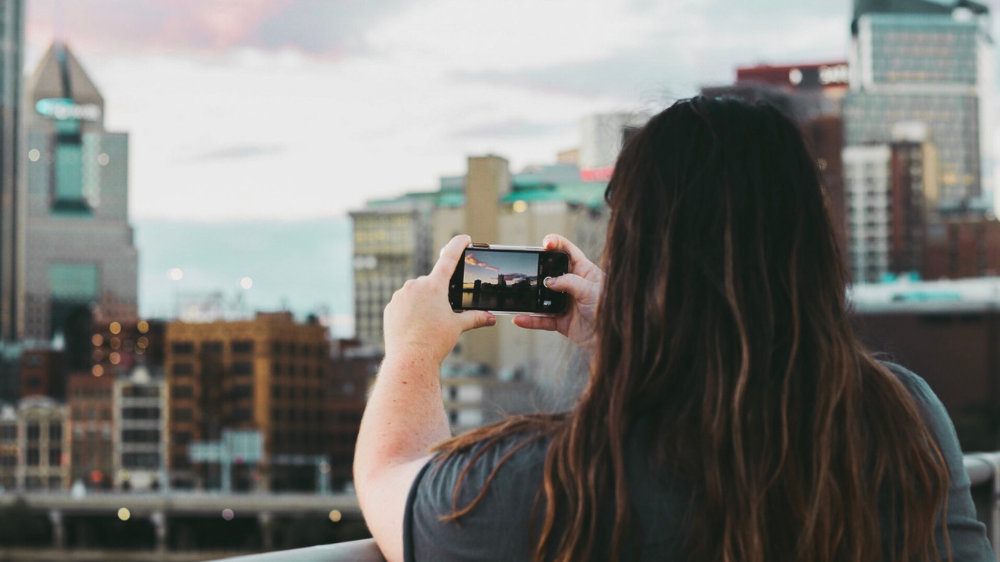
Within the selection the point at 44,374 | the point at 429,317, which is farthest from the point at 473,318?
the point at 44,374

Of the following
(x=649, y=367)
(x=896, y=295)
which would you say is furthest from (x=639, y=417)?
(x=896, y=295)

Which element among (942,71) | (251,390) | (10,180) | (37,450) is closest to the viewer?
(251,390)

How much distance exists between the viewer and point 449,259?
53.9 inches

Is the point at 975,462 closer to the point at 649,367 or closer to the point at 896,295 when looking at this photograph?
the point at 649,367

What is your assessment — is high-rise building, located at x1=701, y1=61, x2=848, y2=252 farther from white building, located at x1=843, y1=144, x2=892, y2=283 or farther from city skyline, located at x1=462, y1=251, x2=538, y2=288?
white building, located at x1=843, y1=144, x2=892, y2=283

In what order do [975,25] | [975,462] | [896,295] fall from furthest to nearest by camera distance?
[975,25] → [896,295] → [975,462]

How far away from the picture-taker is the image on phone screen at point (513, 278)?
141cm

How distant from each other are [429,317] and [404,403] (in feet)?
0.42

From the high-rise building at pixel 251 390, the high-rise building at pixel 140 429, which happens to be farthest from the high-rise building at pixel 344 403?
the high-rise building at pixel 140 429

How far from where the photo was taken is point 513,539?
3.51ft

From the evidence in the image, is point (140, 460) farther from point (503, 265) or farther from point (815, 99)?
point (503, 265)

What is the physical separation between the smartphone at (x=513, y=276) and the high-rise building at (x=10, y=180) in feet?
262

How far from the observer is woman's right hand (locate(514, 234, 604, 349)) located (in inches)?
55.3

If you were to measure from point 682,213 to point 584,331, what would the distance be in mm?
325
